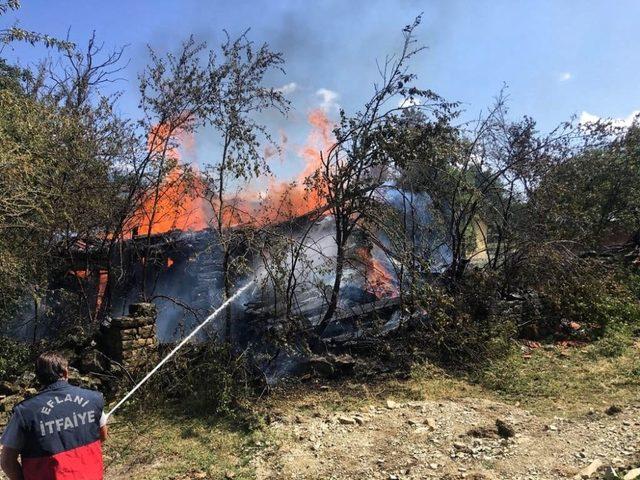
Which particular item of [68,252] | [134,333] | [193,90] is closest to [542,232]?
[193,90]

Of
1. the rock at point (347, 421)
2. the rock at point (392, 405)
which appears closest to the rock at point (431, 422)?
the rock at point (392, 405)

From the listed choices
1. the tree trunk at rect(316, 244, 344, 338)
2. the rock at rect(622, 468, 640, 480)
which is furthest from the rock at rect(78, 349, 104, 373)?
the rock at rect(622, 468, 640, 480)

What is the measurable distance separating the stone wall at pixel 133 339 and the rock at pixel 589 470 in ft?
18.9

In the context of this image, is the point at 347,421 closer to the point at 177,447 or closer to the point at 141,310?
the point at 177,447

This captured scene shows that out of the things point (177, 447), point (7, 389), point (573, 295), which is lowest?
point (177, 447)

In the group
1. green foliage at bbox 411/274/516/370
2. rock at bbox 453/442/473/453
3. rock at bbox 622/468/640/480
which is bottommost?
rock at bbox 453/442/473/453

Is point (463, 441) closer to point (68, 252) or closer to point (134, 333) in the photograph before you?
point (134, 333)

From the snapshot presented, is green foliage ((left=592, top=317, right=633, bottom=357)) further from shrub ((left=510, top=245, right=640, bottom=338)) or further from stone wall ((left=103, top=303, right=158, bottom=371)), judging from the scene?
stone wall ((left=103, top=303, right=158, bottom=371))

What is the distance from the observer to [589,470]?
14.7 ft

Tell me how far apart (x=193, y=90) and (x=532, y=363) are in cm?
779

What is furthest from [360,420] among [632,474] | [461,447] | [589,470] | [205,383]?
[632,474]

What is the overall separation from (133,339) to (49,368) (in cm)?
471

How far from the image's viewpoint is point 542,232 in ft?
37.2

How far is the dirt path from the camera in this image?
4.79 meters
